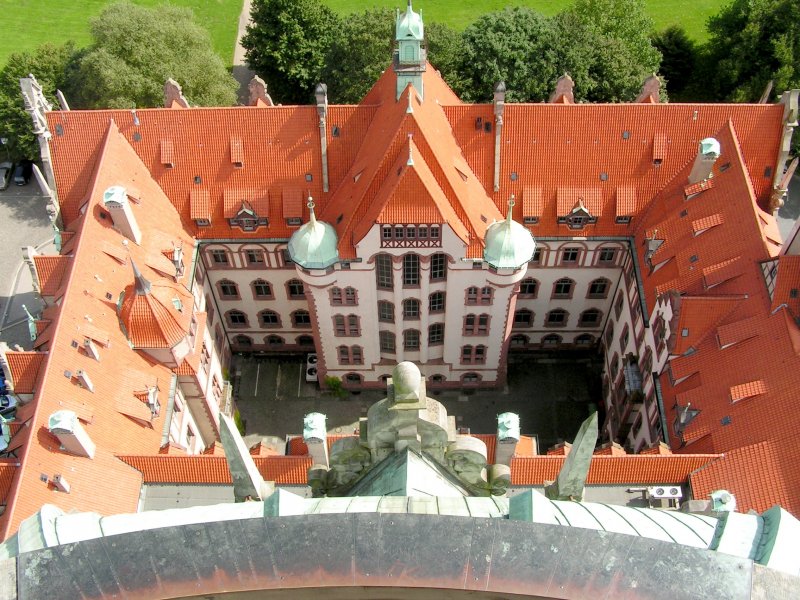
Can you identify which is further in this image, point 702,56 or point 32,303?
point 702,56

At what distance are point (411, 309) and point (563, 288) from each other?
12.5m

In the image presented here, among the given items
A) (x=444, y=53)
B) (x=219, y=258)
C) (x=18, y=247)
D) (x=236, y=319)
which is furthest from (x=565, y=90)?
(x=18, y=247)

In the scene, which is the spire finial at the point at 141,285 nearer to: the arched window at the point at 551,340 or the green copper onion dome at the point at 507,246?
the green copper onion dome at the point at 507,246

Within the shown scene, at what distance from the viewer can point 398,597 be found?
14.5m

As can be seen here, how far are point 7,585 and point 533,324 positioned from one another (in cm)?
4877

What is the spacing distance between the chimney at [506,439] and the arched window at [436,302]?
62.8 ft

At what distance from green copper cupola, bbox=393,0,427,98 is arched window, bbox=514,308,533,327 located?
19.1 m

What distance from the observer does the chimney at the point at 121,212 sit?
4553 cm

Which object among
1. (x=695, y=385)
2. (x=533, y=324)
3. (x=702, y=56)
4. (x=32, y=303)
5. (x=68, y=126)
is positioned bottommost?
(x=695, y=385)

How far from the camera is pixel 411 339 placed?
5450cm

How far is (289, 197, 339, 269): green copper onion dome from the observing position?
46753 mm

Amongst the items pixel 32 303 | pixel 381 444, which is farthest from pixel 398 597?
pixel 32 303

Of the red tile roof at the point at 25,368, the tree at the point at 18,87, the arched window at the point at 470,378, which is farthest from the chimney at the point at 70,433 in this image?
the tree at the point at 18,87

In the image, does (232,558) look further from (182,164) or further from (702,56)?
(702,56)
